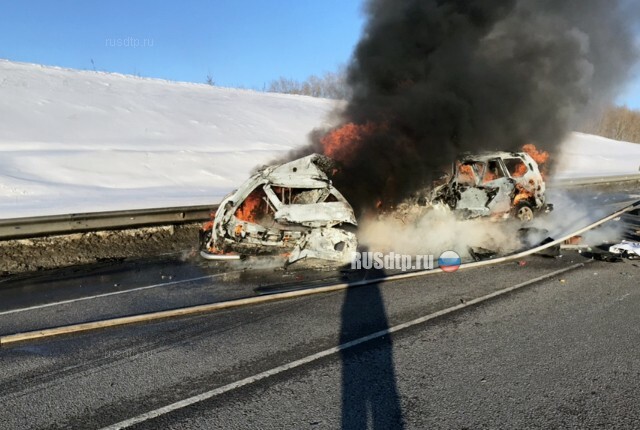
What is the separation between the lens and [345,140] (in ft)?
32.6

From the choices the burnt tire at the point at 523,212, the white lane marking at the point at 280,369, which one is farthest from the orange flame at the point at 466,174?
the white lane marking at the point at 280,369

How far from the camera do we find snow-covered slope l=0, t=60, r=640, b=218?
1197 centimetres

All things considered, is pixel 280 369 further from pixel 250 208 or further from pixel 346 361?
pixel 250 208

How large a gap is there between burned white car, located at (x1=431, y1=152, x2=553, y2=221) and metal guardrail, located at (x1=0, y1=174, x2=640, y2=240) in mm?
5204

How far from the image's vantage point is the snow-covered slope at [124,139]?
39.3 feet

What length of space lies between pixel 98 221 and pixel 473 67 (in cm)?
1001

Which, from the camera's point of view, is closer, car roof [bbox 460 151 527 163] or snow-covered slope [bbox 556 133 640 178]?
car roof [bbox 460 151 527 163]

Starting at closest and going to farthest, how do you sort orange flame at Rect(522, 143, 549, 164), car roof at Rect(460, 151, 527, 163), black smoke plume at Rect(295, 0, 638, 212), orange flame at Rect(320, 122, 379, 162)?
orange flame at Rect(320, 122, 379, 162)
car roof at Rect(460, 151, 527, 163)
black smoke plume at Rect(295, 0, 638, 212)
orange flame at Rect(522, 143, 549, 164)

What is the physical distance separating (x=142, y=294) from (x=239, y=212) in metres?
1.97

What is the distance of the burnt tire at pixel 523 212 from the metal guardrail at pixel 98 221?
6.66 metres

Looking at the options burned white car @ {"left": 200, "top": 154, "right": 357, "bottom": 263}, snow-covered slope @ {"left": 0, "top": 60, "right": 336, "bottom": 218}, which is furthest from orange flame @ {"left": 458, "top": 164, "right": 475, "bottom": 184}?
snow-covered slope @ {"left": 0, "top": 60, "right": 336, "bottom": 218}

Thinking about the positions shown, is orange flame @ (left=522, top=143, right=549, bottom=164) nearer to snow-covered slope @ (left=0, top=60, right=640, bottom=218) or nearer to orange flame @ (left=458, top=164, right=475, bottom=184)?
orange flame @ (left=458, top=164, right=475, bottom=184)

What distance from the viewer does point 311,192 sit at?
7.27 meters

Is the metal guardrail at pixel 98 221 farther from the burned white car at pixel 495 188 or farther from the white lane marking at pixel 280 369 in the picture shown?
the white lane marking at pixel 280 369
